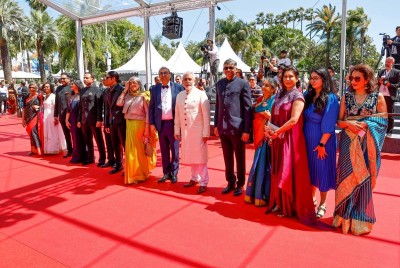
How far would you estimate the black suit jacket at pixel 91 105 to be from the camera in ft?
18.6

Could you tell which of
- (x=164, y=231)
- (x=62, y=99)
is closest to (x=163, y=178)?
(x=164, y=231)

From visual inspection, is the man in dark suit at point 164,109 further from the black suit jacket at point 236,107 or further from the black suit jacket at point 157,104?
the black suit jacket at point 236,107

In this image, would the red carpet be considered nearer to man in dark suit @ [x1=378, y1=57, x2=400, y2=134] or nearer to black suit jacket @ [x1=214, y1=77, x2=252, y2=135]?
black suit jacket @ [x1=214, y1=77, x2=252, y2=135]

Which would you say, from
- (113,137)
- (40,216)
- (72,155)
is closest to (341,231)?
(40,216)

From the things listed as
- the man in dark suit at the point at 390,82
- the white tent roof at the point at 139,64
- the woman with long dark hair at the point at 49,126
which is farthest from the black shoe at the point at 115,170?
the white tent roof at the point at 139,64

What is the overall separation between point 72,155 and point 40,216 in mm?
2782

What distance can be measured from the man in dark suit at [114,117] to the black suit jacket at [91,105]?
1.20 feet

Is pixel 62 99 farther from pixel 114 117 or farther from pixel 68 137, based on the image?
pixel 114 117

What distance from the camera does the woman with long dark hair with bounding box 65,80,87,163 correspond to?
603 centimetres

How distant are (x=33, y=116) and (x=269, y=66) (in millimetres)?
4991

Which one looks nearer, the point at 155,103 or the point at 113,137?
the point at 155,103

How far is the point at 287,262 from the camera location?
259cm

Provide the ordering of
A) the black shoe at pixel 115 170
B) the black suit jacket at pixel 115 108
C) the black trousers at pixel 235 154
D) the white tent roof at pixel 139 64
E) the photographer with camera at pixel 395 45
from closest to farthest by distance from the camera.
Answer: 1. the black trousers at pixel 235 154
2. the black suit jacket at pixel 115 108
3. the black shoe at pixel 115 170
4. the photographer with camera at pixel 395 45
5. the white tent roof at pixel 139 64

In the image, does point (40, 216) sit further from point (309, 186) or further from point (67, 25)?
point (67, 25)
